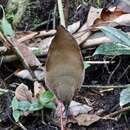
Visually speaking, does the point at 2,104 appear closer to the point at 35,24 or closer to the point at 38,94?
the point at 38,94

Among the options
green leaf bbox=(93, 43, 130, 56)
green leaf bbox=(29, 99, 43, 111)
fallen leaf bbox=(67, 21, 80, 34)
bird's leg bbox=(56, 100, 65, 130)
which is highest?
green leaf bbox=(93, 43, 130, 56)

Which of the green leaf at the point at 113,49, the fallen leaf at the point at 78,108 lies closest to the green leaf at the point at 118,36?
the green leaf at the point at 113,49

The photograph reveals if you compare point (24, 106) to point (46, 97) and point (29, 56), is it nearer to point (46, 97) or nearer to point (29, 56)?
point (46, 97)

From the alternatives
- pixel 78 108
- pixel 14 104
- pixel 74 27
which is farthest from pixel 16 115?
pixel 74 27

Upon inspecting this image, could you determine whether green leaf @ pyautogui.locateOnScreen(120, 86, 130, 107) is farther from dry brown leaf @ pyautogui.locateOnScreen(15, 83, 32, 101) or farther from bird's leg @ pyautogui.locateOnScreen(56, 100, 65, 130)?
dry brown leaf @ pyautogui.locateOnScreen(15, 83, 32, 101)

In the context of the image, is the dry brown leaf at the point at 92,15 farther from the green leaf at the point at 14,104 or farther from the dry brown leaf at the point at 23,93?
the green leaf at the point at 14,104

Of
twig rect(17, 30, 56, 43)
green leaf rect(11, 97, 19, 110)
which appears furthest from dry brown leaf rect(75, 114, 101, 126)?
twig rect(17, 30, 56, 43)
